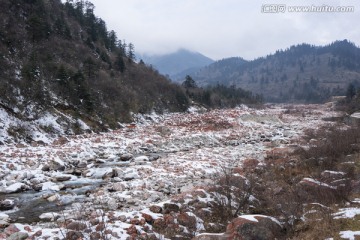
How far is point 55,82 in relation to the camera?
37.3 m

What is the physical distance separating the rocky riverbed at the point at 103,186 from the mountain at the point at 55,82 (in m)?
3.75

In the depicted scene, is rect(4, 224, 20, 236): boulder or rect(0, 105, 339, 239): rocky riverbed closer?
rect(4, 224, 20, 236): boulder

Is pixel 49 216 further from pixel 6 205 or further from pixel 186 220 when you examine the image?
pixel 186 220

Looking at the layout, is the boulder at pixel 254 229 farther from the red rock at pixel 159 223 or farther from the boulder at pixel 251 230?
the red rock at pixel 159 223

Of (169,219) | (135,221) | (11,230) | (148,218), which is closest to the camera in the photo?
(11,230)

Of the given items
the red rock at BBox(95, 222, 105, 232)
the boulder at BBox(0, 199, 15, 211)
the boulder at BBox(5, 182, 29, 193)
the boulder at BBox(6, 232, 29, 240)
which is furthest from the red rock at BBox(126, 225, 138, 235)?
the boulder at BBox(5, 182, 29, 193)

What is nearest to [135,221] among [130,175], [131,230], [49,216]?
[131,230]

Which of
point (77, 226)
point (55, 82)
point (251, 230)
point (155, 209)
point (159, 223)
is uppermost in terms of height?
point (55, 82)

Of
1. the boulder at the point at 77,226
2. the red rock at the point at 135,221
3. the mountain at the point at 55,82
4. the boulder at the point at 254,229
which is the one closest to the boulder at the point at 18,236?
the boulder at the point at 77,226

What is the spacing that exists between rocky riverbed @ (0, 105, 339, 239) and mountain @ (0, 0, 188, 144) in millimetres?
3747

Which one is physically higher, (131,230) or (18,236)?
(18,236)

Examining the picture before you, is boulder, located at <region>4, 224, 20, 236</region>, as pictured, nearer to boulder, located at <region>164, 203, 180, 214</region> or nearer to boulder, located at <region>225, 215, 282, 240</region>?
boulder, located at <region>164, 203, 180, 214</region>

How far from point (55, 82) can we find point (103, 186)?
25.7 m

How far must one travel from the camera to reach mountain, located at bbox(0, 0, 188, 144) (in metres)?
29.1
